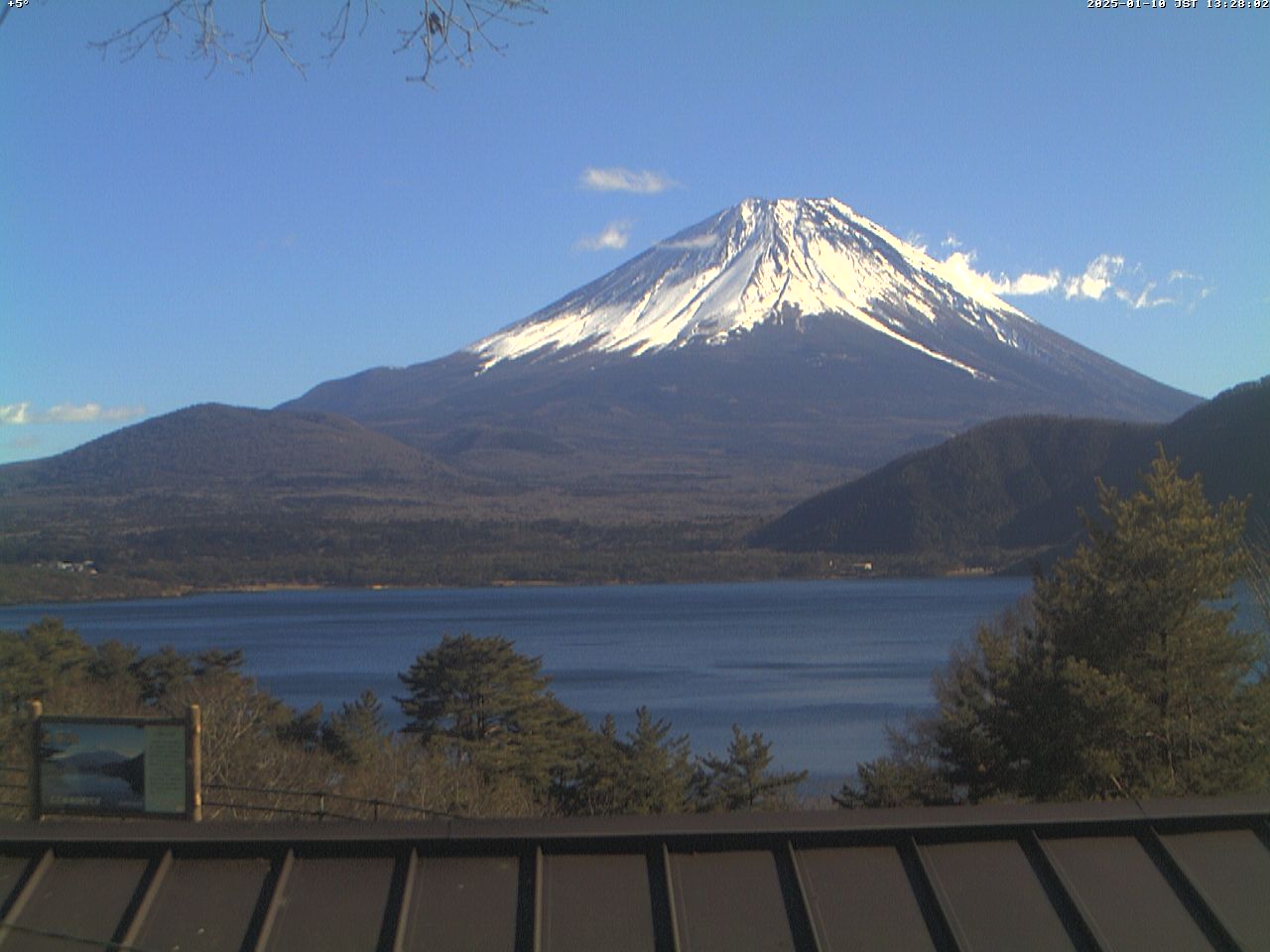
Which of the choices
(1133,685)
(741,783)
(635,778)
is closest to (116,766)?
(1133,685)

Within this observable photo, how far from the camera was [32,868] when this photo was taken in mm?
3873

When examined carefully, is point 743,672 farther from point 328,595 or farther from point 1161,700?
point 328,595

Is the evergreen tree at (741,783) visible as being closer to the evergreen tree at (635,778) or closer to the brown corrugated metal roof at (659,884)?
the evergreen tree at (635,778)

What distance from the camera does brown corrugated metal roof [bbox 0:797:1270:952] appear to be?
3631 millimetres

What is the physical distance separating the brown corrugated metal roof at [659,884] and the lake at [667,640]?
21.7 meters

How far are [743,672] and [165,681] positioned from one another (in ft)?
76.6

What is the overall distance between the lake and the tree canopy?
861 cm

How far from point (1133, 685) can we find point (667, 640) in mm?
42843

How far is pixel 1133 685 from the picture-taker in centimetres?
1616

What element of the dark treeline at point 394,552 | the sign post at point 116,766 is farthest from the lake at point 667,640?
the sign post at point 116,766

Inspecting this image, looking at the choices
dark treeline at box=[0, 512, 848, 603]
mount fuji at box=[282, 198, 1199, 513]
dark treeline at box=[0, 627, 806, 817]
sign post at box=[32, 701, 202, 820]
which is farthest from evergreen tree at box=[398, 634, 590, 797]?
mount fuji at box=[282, 198, 1199, 513]

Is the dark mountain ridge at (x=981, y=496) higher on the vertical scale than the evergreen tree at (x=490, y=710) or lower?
higher

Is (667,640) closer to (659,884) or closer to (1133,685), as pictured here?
(1133,685)

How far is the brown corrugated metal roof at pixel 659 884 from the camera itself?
11.9 ft
